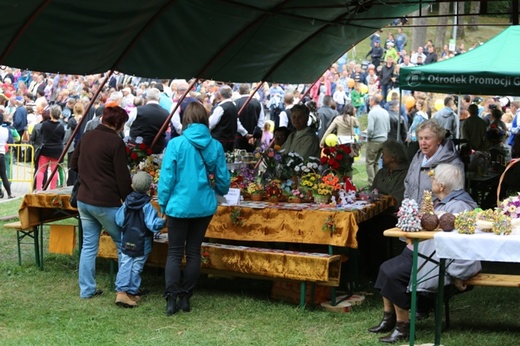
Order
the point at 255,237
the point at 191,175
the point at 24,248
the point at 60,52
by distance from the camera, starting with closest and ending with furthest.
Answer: the point at 191,175, the point at 255,237, the point at 60,52, the point at 24,248

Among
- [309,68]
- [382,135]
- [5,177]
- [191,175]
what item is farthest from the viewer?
[382,135]

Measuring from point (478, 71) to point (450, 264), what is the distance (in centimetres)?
432

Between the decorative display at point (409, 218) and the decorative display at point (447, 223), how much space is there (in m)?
0.16

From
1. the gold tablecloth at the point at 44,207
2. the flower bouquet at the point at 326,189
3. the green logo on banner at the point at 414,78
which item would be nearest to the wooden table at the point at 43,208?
the gold tablecloth at the point at 44,207

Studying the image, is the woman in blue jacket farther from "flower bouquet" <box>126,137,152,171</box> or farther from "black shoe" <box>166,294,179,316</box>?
"flower bouquet" <box>126,137,152,171</box>

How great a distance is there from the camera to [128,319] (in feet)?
23.9

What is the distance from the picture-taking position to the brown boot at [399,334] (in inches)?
255

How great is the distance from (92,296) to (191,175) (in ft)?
5.61

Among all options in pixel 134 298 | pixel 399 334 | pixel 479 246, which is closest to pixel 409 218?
pixel 479 246

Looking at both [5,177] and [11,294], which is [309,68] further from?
[11,294]

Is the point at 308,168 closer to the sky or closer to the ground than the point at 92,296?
closer to the sky

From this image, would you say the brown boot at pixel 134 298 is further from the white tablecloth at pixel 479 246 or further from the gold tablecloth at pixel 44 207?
the white tablecloth at pixel 479 246

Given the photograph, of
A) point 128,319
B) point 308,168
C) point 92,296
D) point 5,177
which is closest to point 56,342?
point 128,319

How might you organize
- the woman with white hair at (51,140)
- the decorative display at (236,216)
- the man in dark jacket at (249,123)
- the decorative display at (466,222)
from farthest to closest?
the woman with white hair at (51,140) → the man in dark jacket at (249,123) → the decorative display at (236,216) → the decorative display at (466,222)
